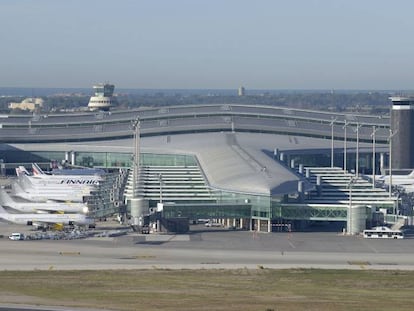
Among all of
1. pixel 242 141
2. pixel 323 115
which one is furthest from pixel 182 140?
pixel 323 115

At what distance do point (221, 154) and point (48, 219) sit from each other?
3485 centimetres

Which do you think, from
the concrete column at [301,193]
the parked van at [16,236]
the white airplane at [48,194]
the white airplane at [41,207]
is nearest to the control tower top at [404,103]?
the white airplane at [48,194]

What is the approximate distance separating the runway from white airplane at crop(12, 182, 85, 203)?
1999 centimetres

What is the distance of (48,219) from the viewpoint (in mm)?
108438

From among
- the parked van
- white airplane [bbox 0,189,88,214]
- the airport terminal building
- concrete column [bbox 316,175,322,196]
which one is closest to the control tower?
the airport terminal building

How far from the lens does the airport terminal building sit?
107875 millimetres

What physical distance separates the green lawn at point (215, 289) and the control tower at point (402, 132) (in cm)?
7716

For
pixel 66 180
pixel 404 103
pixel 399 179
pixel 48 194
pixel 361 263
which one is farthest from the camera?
pixel 404 103

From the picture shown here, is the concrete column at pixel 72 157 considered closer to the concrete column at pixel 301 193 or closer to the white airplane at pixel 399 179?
the white airplane at pixel 399 179

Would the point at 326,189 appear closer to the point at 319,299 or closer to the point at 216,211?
the point at 216,211

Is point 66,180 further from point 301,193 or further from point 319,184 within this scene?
point 301,193

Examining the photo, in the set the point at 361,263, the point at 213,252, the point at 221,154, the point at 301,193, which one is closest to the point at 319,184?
the point at 301,193

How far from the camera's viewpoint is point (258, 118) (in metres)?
178

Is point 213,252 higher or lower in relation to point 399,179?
lower
